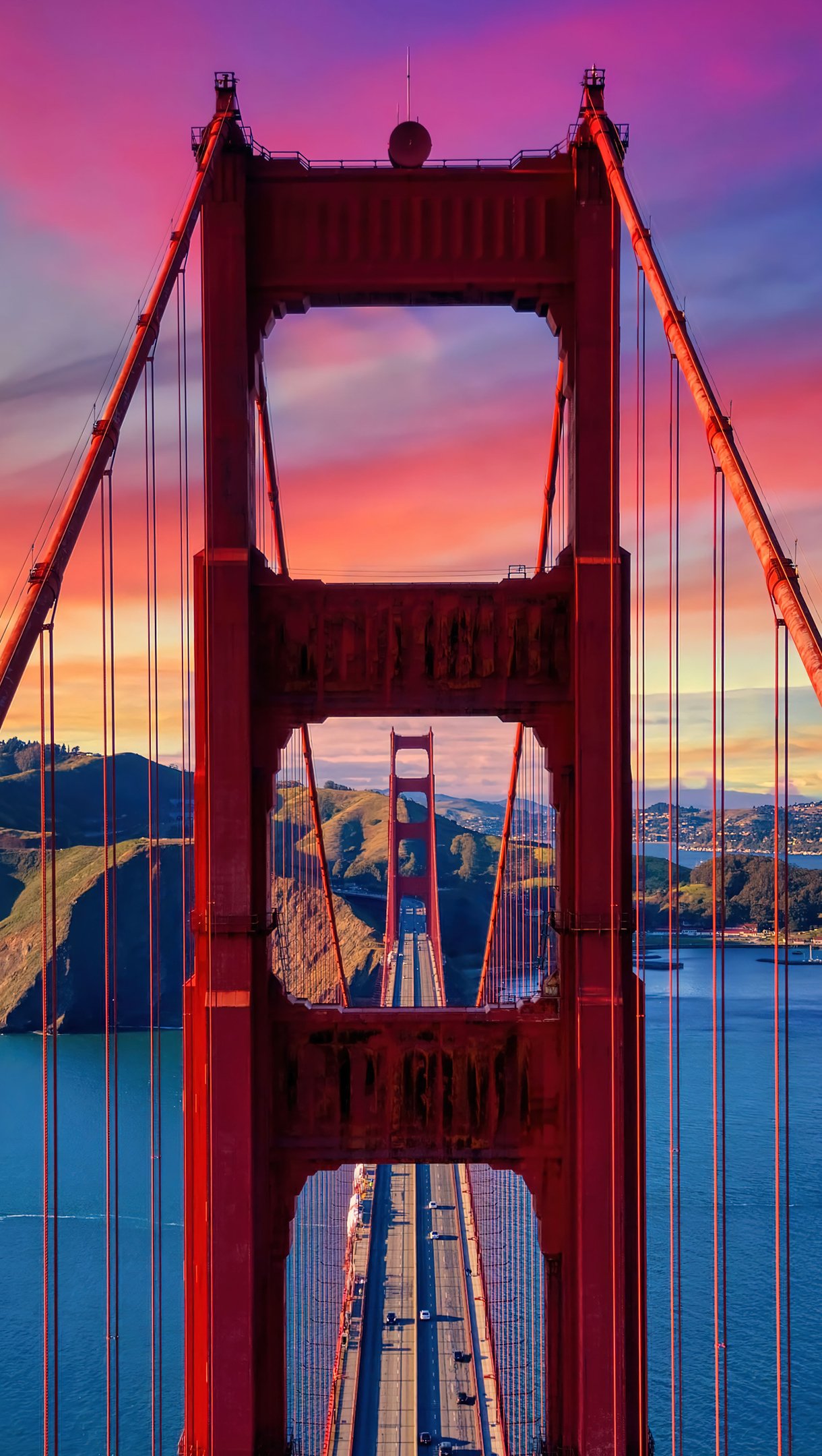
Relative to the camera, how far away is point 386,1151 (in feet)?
21.1

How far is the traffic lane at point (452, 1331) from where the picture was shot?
1725 cm

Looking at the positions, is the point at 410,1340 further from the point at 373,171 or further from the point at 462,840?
the point at 462,840

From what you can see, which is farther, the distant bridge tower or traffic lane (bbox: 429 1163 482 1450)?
the distant bridge tower

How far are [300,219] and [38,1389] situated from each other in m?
22.8

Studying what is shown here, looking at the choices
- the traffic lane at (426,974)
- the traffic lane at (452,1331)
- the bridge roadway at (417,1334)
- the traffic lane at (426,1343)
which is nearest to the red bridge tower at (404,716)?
the traffic lane at (452,1331)

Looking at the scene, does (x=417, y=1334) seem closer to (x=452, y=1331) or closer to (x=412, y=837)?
(x=452, y=1331)

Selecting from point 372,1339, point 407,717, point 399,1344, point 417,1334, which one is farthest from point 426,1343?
point 407,717

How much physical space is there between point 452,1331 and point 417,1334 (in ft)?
3.06

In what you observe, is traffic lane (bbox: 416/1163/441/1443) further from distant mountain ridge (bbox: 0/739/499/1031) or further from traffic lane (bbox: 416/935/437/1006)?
distant mountain ridge (bbox: 0/739/499/1031)

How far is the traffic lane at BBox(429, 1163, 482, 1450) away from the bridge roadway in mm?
20

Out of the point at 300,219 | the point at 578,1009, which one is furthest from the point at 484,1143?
the point at 300,219

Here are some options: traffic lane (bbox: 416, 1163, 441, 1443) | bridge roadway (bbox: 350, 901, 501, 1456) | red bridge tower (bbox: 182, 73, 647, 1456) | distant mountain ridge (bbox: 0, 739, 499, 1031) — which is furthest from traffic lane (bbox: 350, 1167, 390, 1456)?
distant mountain ridge (bbox: 0, 739, 499, 1031)

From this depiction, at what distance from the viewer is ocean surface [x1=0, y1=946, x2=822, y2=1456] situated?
1955cm

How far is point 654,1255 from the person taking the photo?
23.5 metres
